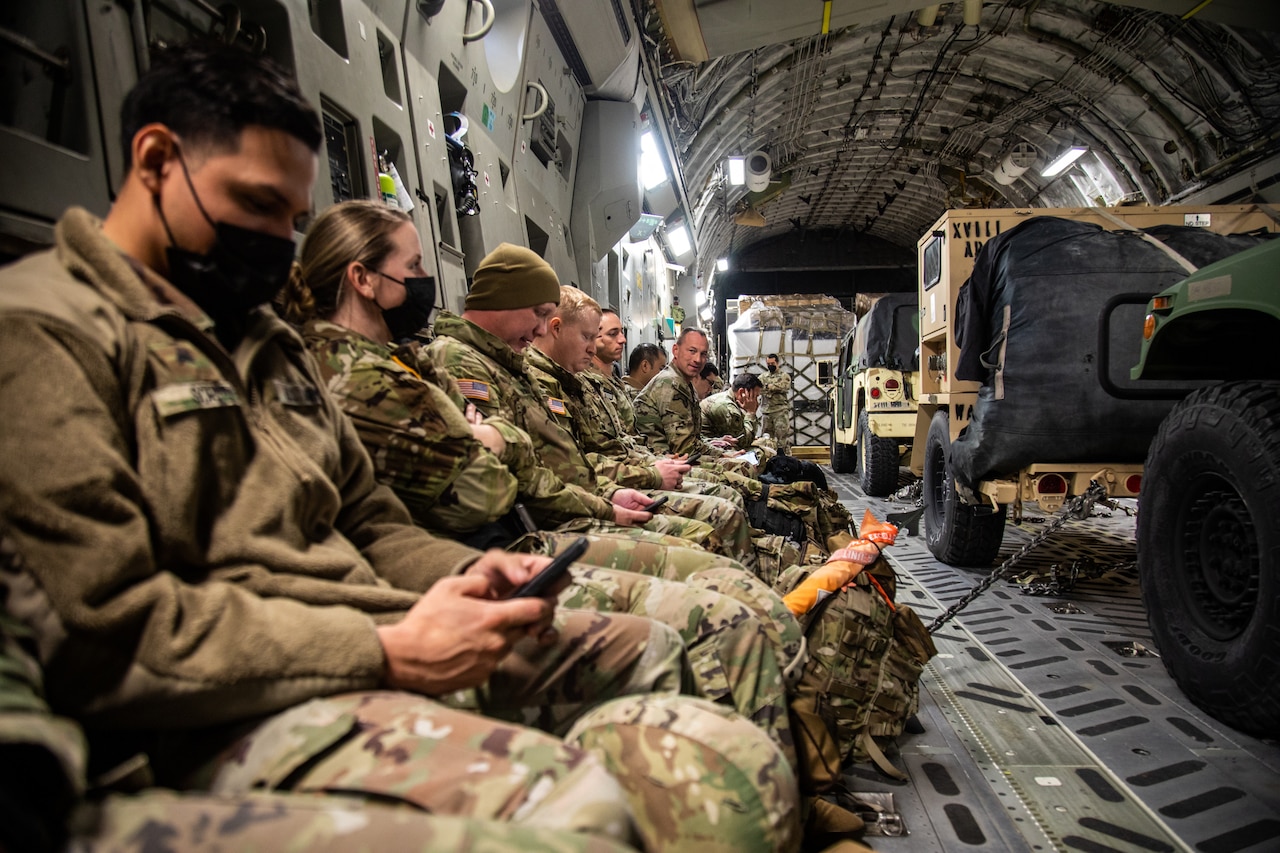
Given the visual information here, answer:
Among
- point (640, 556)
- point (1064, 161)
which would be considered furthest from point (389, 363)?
point (1064, 161)

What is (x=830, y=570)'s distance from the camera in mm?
2131

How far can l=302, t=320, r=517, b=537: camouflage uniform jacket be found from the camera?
4.95ft

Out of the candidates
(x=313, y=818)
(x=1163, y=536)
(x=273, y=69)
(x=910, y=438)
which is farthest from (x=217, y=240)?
(x=910, y=438)

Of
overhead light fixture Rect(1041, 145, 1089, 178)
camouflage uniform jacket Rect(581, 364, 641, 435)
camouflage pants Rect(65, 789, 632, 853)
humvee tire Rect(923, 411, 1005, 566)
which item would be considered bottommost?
humvee tire Rect(923, 411, 1005, 566)

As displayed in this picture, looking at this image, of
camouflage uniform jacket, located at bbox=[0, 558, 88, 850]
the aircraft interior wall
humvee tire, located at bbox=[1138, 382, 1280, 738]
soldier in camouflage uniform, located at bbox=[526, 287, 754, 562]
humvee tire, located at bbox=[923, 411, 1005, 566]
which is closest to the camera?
camouflage uniform jacket, located at bbox=[0, 558, 88, 850]

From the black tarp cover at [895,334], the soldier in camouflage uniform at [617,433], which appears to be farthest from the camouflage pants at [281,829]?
the black tarp cover at [895,334]

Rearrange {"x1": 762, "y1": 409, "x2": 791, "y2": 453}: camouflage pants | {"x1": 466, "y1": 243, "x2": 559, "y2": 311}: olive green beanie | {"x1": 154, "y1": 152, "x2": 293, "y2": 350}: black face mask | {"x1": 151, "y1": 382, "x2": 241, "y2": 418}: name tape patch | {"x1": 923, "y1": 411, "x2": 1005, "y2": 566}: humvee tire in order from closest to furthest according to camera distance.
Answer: {"x1": 151, "y1": 382, "x2": 241, "y2": 418}: name tape patch, {"x1": 154, "y1": 152, "x2": 293, "y2": 350}: black face mask, {"x1": 466, "y1": 243, "x2": 559, "y2": 311}: olive green beanie, {"x1": 923, "y1": 411, "x2": 1005, "y2": 566}: humvee tire, {"x1": 762, "y1": 409, "x2": 791, "y2": 453}: camouflage pants

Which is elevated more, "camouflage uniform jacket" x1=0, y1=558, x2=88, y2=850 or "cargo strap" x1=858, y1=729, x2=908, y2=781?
"camouflage uniform jacket" x1=0, y1=558, x2=88, y2=850

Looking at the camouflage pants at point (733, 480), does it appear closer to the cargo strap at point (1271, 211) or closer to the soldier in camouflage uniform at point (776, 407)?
the cargo strap at point (1271, 211)

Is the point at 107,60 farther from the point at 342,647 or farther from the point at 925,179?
the point at 925,179

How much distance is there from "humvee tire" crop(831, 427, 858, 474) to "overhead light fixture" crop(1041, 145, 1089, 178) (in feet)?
15.6

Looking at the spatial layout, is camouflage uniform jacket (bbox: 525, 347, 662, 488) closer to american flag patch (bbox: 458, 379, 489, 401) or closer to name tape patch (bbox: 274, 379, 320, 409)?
american flag patch (bbox: 458, 379, 489, 401)

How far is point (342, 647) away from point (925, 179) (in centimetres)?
1466

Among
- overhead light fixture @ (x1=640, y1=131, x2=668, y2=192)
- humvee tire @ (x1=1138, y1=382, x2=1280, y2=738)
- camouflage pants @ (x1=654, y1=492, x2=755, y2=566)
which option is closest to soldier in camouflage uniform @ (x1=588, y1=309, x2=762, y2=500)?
camouflage pants @ (x1=654, y1=492, x2=755, y2=566)
